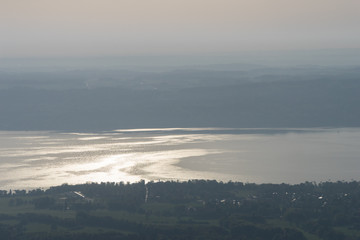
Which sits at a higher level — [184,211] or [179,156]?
[179,156]

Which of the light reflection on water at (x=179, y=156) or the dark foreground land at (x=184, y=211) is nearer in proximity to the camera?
the dark foreground land at (x=184, y=211)

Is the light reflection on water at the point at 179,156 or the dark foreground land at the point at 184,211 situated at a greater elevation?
the light reflection on water at the point at 179,156

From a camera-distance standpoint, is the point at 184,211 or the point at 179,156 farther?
the point at 179,156

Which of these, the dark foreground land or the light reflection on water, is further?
the light reflection on water

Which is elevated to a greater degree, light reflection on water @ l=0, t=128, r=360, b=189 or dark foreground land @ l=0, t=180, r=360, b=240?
light reflection on water @ l=0, t=128, r=360, b=189

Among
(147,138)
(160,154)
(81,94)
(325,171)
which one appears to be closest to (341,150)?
(325,171)
